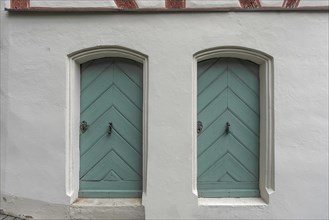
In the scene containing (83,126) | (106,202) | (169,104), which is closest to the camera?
(169,104)

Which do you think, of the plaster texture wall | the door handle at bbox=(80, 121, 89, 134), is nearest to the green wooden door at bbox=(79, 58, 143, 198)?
the door handle at bbox=(80, 121, 89, 134)

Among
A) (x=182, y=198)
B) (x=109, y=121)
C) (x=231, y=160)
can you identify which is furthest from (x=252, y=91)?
(x=109, y=121)

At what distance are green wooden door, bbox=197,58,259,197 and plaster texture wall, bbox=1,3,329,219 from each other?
0.97 ft

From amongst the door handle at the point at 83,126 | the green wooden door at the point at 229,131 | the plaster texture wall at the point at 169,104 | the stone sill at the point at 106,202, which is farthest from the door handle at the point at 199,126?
the door handle at the point at 83,126

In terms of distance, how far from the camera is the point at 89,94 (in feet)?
14.9

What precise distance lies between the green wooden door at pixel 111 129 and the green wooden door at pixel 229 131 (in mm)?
840

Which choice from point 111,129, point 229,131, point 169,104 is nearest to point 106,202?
point 111,129

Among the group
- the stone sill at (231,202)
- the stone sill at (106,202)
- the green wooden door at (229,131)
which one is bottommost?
the stone sill at (106,202)

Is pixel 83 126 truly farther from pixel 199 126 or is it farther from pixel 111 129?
pixel 199 126

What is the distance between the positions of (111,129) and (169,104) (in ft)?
2.83

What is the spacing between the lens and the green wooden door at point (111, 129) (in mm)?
4488

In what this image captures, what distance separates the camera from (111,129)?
4496 mm

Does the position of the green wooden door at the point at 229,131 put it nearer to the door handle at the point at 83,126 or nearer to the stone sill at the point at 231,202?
the stone sill at the point at 231,202

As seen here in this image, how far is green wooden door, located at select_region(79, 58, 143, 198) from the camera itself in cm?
449
